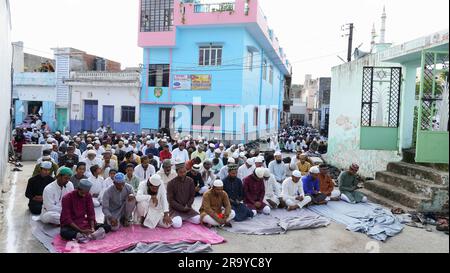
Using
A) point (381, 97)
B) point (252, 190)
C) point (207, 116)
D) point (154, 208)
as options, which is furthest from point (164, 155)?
point (207, 116)

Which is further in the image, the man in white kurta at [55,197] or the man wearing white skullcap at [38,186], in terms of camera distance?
the man wearing white skullcap at [38,186]

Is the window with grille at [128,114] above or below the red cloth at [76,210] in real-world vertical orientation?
above

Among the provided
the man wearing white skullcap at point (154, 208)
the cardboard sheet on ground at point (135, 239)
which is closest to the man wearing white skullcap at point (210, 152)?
the man wearing white skullcap at point (154, 208)

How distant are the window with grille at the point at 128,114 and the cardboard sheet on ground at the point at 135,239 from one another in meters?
14.7

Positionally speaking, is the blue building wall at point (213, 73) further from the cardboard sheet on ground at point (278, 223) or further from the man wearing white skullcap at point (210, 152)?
the cardboard sheet on ground at point (278, 223)

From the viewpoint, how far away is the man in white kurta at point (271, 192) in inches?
299

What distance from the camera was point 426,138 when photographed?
6.89 metres

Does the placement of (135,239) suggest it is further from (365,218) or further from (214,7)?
(214,7)

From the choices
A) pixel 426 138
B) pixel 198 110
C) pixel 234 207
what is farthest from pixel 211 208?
pixel 198 110

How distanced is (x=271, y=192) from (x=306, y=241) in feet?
6.93

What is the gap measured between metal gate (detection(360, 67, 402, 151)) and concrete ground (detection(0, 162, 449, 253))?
3.51 m

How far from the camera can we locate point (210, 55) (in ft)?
61.5

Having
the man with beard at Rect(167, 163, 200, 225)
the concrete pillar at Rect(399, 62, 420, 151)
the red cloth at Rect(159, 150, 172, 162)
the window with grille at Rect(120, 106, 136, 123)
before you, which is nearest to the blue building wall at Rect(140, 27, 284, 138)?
the window with grille at Rect(120, 106, 136, 123)

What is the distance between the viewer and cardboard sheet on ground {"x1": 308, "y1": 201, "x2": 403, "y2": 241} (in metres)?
6.10
